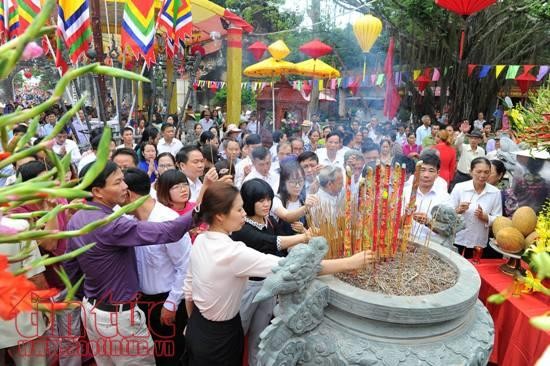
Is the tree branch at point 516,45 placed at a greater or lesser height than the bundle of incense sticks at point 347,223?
greater

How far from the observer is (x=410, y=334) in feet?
4.50

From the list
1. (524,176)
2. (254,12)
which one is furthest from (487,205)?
(254,12)

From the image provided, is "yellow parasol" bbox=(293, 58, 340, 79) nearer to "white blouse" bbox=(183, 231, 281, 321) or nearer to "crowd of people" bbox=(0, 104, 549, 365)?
"crowd of people" bbox=(0, 104, 549, 365)

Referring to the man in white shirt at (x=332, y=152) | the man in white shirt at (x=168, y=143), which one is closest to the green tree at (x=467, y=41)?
the man in white shirt at (x=332, y=152)

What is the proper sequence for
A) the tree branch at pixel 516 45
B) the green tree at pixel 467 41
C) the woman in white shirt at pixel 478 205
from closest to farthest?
the woman in white shirt at pixel 478 205
the tree branch at pixel 516 45
the green tree at pixel 467 41

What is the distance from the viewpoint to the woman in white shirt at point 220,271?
5.12 feet

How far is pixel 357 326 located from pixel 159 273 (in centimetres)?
115

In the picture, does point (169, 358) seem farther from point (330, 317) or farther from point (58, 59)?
point (58, 59)

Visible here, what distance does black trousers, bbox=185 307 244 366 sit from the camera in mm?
1675

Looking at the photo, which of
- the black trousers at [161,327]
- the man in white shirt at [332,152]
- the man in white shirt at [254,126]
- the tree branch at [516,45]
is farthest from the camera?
the tree branch at [516,45]

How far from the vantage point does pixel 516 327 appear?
1.98 meters

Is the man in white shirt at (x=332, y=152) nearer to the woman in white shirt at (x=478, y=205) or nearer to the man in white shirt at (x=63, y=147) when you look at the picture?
the woman in white shirt at (x=478, y=205)

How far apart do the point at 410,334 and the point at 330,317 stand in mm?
291

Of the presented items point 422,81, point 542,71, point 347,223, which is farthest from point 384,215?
point 422,81
